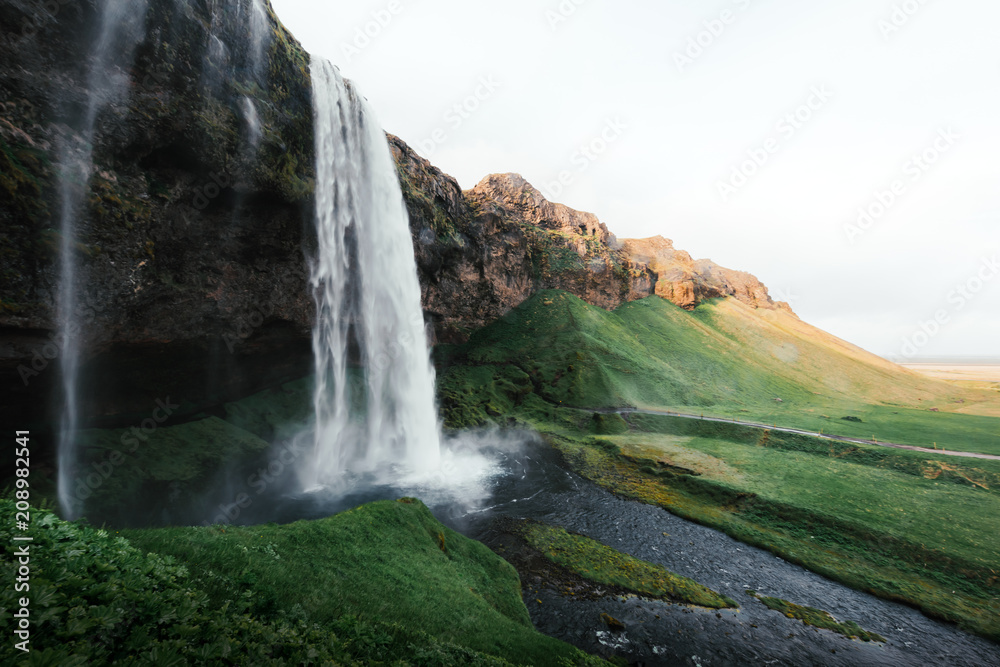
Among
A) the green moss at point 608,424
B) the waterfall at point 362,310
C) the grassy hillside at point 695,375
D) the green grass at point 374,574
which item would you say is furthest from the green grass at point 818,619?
the grassy hillside at point 695,375

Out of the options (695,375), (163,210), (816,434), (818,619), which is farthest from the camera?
(695,375)

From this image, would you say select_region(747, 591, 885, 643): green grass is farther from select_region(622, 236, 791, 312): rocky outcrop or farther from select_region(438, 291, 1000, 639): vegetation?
select_region(622, 236, 791, 312): rocky outcrop

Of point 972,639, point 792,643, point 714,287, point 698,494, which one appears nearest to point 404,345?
point 698,494

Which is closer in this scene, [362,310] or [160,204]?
[160,204]

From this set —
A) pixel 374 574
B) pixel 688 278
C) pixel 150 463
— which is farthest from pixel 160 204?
pixel 688 278

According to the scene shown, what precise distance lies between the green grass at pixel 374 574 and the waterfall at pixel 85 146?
14.5 m

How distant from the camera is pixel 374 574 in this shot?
10.8 meters

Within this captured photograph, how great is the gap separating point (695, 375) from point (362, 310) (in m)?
56.6

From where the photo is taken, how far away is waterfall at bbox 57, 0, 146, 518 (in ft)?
52.6

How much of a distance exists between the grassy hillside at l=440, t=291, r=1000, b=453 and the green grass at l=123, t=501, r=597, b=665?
28831mm

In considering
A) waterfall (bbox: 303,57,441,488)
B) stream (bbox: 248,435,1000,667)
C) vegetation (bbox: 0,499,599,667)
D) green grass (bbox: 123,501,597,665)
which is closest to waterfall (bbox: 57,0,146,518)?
waterfall (bbox: 303,57,441,488)

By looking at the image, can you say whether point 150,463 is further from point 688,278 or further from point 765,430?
point 688,278

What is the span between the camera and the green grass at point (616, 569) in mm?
15602

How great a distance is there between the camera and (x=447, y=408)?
45688 mm
